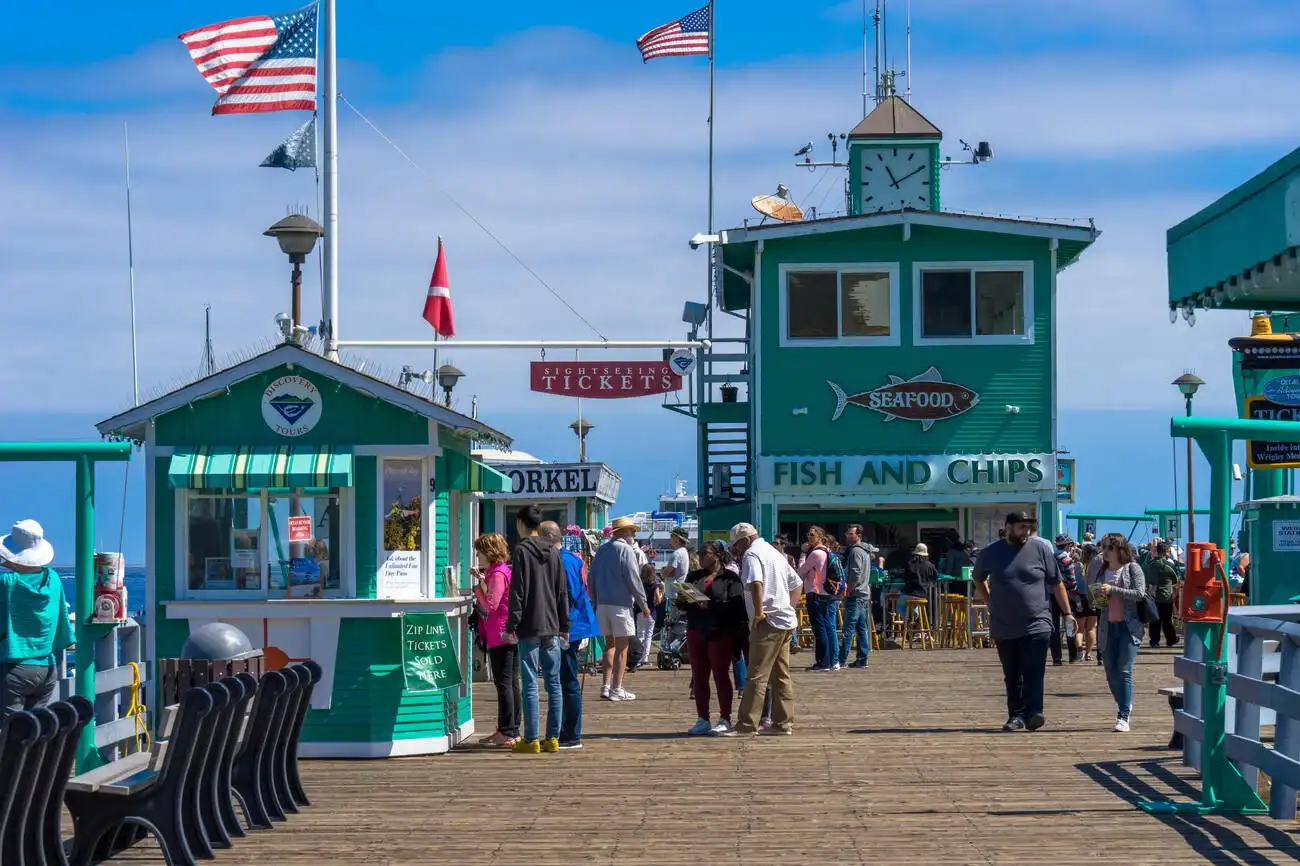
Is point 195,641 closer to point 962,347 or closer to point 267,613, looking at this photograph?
point 267,613

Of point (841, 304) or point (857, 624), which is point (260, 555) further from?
point (841, 304)

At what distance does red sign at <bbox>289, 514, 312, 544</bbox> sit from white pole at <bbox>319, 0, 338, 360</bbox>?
8651 millimetres

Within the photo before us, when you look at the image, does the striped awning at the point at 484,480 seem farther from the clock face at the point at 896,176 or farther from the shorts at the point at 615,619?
the clock face at the point at 896,176

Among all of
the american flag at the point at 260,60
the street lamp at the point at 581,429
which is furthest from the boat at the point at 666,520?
the american flag at the point at 260,60

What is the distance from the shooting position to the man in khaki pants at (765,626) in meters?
15.2

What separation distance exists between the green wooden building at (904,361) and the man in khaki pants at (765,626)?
45.7 ft

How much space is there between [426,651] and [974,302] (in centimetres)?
1780

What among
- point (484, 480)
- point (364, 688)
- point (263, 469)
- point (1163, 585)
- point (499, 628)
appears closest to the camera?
point (263, 469)

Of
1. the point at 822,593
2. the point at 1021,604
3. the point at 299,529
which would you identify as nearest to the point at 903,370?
the point at 822,593

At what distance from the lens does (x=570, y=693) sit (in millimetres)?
14578

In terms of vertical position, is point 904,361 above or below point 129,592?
above

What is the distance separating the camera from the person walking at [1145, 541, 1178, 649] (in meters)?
25.2

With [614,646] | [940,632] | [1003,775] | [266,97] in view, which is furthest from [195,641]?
[940,632]

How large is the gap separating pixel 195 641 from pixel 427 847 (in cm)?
258
